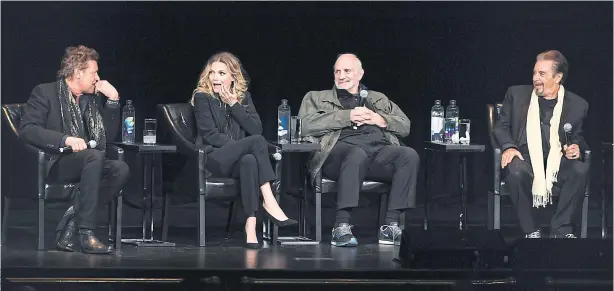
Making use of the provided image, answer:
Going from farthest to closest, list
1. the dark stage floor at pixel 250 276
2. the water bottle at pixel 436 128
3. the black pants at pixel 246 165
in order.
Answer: the water bottle at pixel 436 128 < the black pants at pixel 246 165 < the dark stage floor at pixel 250 276

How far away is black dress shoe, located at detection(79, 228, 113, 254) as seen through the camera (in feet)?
21.8

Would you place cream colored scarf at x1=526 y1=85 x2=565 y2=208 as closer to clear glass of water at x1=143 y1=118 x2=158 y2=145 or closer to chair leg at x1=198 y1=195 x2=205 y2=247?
chair leg at x1=198 y1=195 x2=205 y2=247

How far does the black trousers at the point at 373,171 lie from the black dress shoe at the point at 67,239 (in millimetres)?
1465

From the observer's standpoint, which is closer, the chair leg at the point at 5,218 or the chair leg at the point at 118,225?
the chair leg at the point at 118,225

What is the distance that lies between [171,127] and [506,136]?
193 cm

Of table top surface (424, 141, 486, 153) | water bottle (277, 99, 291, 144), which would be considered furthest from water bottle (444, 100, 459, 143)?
water bottle (277, 99, 291, 144)

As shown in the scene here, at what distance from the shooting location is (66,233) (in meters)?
6.83

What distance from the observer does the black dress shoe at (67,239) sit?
675 centimetres

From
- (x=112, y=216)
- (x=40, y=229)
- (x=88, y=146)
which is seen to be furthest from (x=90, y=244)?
(x=88, y=146)

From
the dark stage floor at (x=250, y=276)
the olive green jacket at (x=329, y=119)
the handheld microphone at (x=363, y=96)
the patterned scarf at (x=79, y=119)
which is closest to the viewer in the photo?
the dark stage floor at (x=250, y=276)

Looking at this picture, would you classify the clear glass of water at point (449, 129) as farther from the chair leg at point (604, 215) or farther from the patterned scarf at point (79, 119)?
the patterned scarf at point (79, 119)

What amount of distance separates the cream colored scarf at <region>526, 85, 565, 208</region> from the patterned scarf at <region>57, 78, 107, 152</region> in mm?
2437

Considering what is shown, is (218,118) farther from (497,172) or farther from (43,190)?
(497,172)

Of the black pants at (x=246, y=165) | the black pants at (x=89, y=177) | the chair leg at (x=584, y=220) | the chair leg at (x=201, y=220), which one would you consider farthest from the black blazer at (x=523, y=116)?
the black pants at (x=89, y=177)
